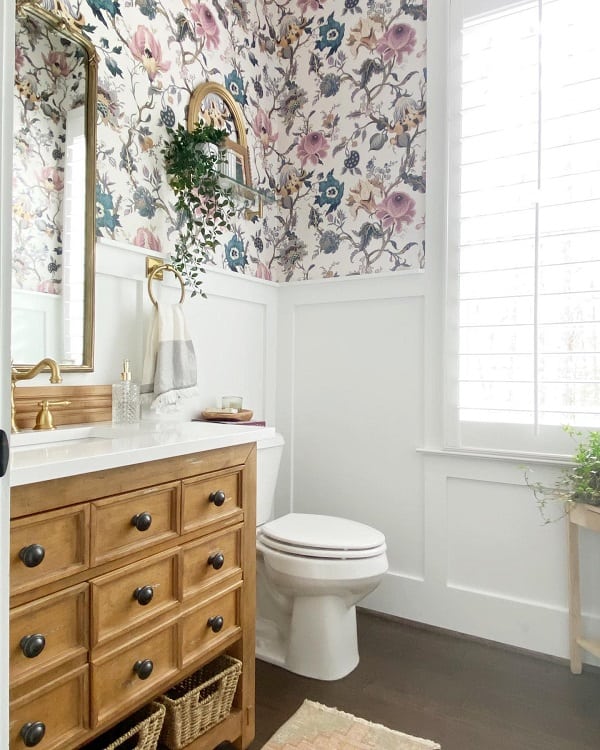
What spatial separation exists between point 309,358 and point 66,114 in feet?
4.68

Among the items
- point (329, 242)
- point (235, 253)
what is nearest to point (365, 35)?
point (329, 242)

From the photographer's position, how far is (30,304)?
159 centimetres

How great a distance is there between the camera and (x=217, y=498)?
1.44m

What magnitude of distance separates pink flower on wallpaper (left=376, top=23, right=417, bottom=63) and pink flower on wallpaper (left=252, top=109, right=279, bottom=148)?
1.96ft

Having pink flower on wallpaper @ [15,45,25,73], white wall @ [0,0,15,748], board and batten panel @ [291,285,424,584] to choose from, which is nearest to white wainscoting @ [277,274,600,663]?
board and batten panel @ [291,285,424,584]

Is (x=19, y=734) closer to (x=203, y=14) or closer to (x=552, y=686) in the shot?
(x=552, y=686)

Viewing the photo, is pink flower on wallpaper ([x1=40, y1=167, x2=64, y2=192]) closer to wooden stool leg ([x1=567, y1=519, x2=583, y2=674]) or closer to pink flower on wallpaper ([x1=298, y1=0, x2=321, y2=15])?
pink flower on wallpaper ([x1=298, y1=0, x2=321, y2=15])

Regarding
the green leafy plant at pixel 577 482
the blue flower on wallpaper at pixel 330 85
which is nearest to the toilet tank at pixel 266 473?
the green leafy plant at pixel 577 482

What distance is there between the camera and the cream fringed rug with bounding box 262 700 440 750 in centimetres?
156

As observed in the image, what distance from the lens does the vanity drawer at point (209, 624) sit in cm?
136

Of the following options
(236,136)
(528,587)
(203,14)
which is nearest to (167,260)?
(236,136)

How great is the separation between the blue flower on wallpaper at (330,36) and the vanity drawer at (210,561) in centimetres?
226

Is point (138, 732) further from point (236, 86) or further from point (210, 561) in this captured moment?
point (236, 86)

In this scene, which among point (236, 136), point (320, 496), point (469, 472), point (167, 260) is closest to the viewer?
point (167, 260)
